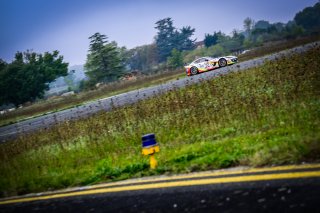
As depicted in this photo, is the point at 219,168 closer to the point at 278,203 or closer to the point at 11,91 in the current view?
the point at 278,203

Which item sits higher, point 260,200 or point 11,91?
point 11,91

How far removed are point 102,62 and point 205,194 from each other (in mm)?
70860

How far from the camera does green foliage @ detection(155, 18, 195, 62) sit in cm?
11638

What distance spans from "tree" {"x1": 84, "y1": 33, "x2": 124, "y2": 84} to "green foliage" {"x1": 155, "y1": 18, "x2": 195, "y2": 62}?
44.8 m

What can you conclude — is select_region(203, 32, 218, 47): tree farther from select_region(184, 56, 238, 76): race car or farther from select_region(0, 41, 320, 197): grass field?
select_region(0, 41, 320, 197): grass field

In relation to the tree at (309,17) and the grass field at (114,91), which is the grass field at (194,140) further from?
the tree at (309,17)

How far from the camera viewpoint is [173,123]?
950 cm

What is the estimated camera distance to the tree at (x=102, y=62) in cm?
7188

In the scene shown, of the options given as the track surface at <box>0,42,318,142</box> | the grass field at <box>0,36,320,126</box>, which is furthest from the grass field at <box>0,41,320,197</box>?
the grass field at <box>0,36,320,126</box>

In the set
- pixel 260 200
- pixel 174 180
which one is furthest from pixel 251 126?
pixel 260 200

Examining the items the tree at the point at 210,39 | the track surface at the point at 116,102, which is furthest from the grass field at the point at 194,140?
the tree at the point at 210,39

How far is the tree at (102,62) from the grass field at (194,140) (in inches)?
2387

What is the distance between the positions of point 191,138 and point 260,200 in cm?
419

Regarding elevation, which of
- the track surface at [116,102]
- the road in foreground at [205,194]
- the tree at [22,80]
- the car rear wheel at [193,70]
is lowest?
the road in foreground at [205,194]
